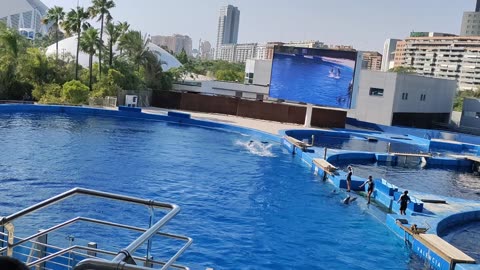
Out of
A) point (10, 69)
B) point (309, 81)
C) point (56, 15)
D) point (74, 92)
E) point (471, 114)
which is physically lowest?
point (74, 92)

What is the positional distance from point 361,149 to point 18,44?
2764 cm

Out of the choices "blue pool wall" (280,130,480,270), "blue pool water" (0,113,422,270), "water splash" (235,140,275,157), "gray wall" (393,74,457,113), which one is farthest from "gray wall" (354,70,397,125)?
"blue pool water" (0,113,422,270)

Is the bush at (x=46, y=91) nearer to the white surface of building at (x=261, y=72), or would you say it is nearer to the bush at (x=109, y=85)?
the bush at (x=109, y=85)

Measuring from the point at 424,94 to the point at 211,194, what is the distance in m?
35.4

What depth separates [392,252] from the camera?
13.2m

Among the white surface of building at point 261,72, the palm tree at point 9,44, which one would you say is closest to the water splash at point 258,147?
the palm tree at point 9,44

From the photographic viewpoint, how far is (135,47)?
→ 46.8 m

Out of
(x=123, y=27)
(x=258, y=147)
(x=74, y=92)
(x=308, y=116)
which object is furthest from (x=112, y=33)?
(x=258, y=147)

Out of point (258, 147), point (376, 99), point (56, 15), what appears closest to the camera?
point (258, 147)

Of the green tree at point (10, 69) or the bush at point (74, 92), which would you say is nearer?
the green tree at point (10, 69)

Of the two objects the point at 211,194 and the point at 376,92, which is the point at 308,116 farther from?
the point at 211,194

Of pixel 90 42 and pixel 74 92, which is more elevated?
pixel 90 42

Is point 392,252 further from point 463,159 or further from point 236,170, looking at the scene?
point 463,159

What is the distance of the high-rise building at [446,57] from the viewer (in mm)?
130250
